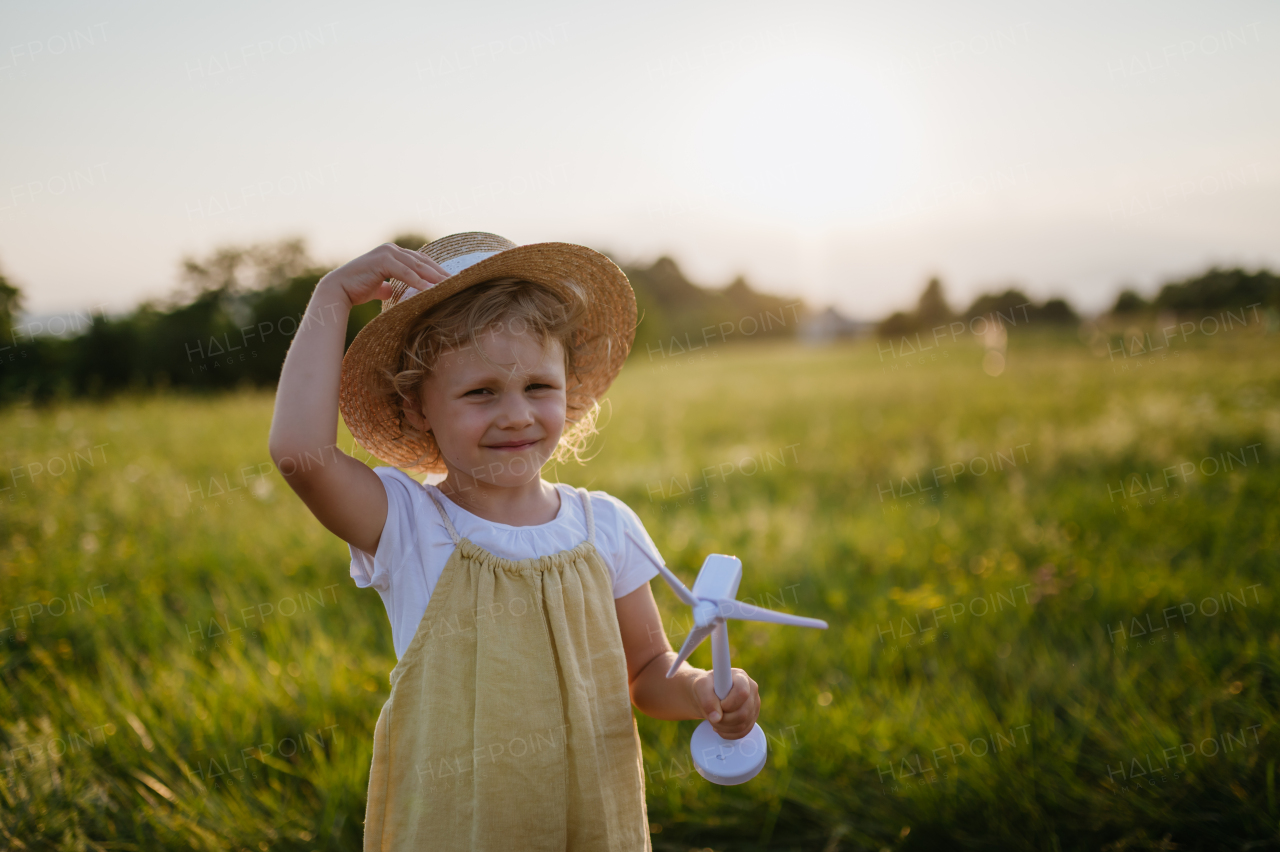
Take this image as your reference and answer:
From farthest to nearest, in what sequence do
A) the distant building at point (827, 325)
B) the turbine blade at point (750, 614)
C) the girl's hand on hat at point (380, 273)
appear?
the distant building at point (827, 325) → the girl's hand on hat at point (380, 273) → the turbine blade at point (750, 614)

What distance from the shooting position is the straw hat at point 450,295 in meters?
1.68

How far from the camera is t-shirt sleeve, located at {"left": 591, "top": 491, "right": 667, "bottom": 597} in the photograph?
6.28 ft

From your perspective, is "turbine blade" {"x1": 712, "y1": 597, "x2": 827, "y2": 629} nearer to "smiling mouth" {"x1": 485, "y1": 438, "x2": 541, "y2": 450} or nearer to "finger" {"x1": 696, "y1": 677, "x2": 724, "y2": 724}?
"finger" {"x1": 696, "y1": 677, "x2": 724, "y2": 724}

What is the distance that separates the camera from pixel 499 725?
1638 millimetres

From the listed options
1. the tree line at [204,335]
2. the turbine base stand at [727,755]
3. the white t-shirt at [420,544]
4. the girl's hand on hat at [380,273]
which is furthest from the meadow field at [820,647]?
the tree line at [204,335]

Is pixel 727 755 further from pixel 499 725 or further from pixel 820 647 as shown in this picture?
pixel 820 647

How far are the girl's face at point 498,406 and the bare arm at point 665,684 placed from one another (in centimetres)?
50

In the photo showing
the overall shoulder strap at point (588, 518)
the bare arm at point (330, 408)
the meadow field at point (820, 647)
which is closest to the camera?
the bare arm at point (330, 408)

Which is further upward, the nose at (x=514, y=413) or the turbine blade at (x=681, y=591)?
the nose at (x=514, y=413)

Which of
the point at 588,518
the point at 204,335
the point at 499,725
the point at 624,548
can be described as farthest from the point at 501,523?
the point at 204,335

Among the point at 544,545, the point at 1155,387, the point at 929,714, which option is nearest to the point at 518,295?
the point at 544,545

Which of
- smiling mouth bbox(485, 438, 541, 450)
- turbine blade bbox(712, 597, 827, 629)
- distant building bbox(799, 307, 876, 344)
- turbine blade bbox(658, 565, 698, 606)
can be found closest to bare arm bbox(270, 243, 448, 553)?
smiling mouth bbox(485, 438, 541, 450)

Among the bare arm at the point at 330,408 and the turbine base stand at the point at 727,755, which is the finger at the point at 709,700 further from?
the bare arm at the point at 330,408

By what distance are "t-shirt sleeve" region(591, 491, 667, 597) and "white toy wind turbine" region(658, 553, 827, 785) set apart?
201 millimetres
